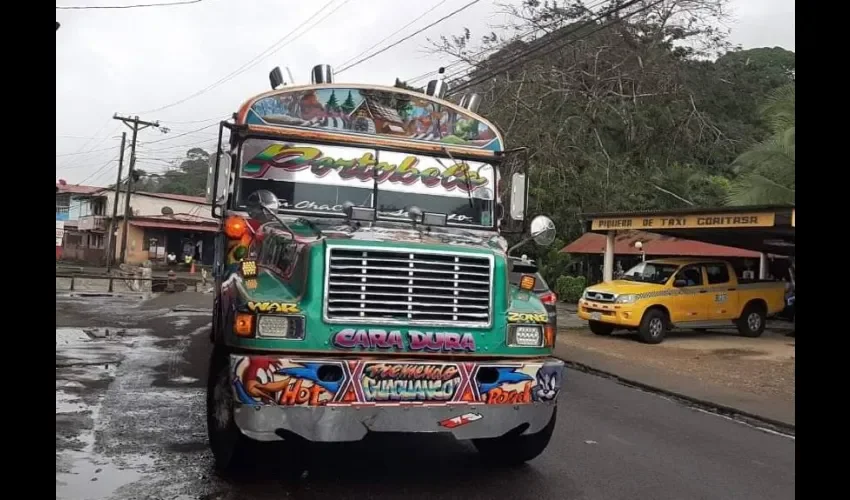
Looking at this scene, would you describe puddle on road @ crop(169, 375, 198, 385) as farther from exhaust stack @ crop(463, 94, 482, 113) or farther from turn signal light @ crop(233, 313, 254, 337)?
turn signal light @ crop(233, 313, 254, 337)

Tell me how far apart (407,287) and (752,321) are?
15.3m

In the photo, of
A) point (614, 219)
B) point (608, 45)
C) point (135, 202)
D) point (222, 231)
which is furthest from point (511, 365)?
point (135, 202)

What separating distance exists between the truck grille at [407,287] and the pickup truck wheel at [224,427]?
2.93 ft

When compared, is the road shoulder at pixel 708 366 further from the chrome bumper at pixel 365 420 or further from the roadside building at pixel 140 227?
the roadside building at pixel 140 227

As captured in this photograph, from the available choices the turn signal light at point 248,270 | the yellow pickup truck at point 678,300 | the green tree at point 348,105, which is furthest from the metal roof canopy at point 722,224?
the turn signal light at point 248,270

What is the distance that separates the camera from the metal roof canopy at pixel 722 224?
48.4 ft

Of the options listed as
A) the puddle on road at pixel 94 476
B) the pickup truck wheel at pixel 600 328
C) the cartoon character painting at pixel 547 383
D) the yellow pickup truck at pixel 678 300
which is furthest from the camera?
the pickup truck wheel at pixel 600 328

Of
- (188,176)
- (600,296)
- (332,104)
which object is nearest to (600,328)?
(600,296)

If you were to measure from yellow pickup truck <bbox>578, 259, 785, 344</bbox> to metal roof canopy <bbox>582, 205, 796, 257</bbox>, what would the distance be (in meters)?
0.94

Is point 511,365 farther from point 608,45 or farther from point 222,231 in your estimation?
point 608,45

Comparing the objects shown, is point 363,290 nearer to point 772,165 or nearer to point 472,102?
point 472,102

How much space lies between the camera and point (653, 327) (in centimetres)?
1658
